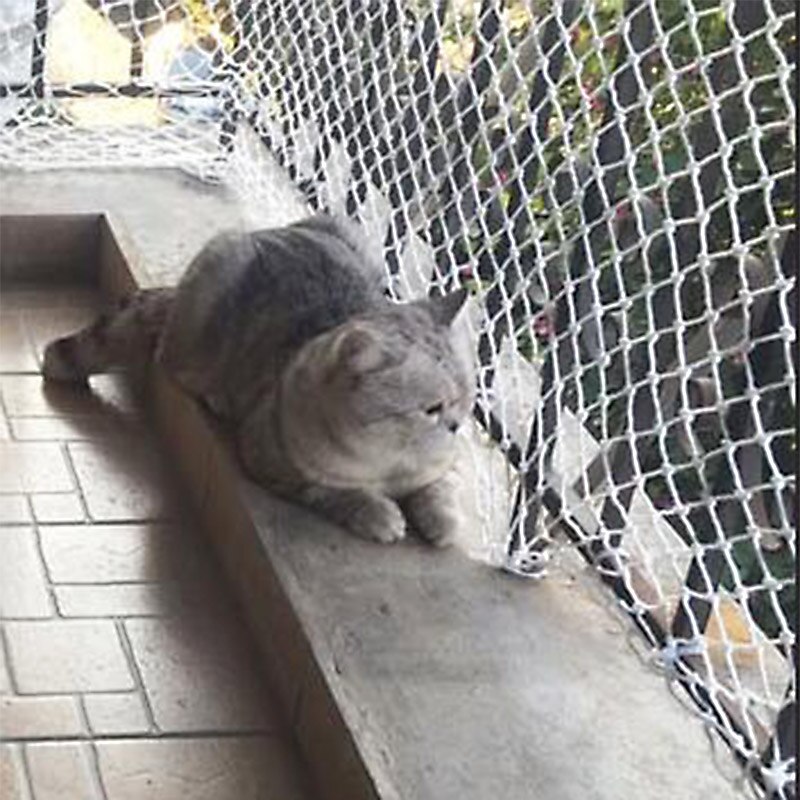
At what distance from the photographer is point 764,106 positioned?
167cm

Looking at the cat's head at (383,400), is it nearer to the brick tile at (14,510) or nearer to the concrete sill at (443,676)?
the concrete sill at (443,676)

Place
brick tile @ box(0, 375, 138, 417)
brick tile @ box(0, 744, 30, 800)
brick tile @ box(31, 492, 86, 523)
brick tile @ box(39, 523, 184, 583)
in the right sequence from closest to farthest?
brick tile @ box(0, 744, 30, 800) < brick tile @ box(39, 523, 184, 583) < brick tile @ box(31, 492, 86, 523) < brick tile @ box(0, 375, 138, 417)

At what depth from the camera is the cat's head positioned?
212 cm

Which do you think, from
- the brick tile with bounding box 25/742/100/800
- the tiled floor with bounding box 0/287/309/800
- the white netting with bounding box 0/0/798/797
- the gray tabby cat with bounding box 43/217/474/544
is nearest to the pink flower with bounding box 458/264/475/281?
the white netting with bounding box 0/0/798/797

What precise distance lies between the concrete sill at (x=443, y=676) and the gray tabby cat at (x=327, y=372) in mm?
56

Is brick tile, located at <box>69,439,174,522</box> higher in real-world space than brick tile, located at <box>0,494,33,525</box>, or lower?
lower

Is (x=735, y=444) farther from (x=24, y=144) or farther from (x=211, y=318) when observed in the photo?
(x=24, y=144)

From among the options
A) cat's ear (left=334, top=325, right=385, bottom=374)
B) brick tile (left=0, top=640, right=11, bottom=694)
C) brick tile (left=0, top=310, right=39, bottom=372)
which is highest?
cat's ear (left=334, top=325, right=385, bottom=374)

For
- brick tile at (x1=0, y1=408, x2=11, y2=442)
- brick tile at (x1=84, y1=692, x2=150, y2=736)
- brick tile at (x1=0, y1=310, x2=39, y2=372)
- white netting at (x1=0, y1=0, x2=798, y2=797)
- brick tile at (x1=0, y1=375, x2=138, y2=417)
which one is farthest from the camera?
brick tile at (x1=0, y1=310, x2=39, y2=372)

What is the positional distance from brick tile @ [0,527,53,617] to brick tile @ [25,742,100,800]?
279mm

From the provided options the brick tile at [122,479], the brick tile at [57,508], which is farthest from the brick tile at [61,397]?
the brick tile at [57,508]

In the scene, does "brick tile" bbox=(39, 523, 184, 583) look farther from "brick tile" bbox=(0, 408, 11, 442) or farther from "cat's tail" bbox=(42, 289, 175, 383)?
"cat's tail" bbox=(42, 289, 175, 383)

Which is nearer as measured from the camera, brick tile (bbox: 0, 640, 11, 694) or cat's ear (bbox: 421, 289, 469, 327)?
brick tile (bbox: 0, 640, 11, 694)

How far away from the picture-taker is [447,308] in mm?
2182
